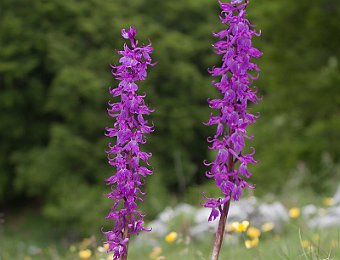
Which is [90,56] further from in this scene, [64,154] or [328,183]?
[328,183]

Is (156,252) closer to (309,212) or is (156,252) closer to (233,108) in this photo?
(309,212)

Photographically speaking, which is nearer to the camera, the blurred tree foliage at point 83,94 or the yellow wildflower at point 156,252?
the yellow wildflower at point 156,252

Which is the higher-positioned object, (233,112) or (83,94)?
(83,94)

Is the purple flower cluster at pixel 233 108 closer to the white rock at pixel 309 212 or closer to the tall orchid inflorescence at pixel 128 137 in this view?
the tall orchid inflorescence at pixel 128 137

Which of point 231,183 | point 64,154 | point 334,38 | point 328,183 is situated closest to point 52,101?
point 64,154

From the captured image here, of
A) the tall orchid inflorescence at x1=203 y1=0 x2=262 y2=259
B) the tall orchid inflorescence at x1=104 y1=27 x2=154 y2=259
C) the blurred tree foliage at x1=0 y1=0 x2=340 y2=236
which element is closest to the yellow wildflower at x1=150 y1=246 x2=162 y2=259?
the tall orchid inflorescence at x1=104 y1=27 x2=154 y2=259

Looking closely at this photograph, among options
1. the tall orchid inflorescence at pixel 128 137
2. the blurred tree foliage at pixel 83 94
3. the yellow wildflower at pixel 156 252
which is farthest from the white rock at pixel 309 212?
the blurred tree foliage at pixel 83 94

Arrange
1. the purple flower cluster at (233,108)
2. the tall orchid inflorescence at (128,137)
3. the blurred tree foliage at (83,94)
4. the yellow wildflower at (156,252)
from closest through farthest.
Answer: the purple flower cluster at (233,108) → the tall orchid inflorescence at (128,137) → the yellow wildflower at (156,252) → the blurred tree foliage at (83,94)

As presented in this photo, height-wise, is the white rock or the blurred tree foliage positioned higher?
the blurred tree foliage

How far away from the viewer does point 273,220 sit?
750 centimetres

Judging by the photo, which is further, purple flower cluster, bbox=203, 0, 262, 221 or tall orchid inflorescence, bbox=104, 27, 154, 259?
tall orchid inflorescence, bbox=104, 27, 154, 259

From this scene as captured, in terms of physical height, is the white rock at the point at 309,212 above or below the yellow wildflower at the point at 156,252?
above

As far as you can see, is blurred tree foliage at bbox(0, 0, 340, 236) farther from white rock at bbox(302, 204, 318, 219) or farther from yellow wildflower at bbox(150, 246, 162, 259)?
yellow wildflower at bbox(150, 246, 162, 259)

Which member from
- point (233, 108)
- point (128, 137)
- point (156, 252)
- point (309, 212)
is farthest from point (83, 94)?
point (233, 108)
